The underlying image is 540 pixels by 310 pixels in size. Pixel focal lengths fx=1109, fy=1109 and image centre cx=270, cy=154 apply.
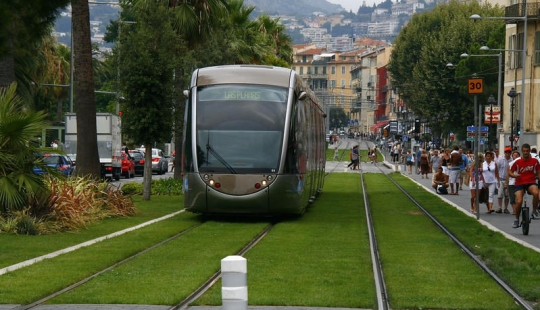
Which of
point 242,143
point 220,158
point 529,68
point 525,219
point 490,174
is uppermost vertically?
point 529,68

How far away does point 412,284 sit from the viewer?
1403cm

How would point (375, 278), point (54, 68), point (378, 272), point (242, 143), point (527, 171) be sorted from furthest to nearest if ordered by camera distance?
1. point (54, 68)
2. point (242, 143)
3. point (527, 171)
4. point (378, 272)
5. point (375, 278)

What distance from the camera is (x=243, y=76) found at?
85.8 feet

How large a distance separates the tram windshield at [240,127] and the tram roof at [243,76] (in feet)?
0.51

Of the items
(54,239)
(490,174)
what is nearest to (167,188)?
(490,174)

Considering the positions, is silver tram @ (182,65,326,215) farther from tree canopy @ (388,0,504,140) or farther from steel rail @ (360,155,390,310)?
tree canopy @ (388,0,504,140)

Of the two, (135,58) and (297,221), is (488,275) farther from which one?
(135,58)

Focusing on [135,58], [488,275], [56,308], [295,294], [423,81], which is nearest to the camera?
[56,308]

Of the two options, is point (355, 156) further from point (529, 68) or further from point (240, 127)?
point (240, 127)

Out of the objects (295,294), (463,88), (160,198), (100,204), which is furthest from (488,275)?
(463,88)

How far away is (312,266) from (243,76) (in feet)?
35.6

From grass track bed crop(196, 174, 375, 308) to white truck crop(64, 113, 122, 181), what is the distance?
94.1 ft

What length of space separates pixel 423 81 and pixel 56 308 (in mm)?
79776

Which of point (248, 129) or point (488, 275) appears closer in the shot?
point (488, 275)
